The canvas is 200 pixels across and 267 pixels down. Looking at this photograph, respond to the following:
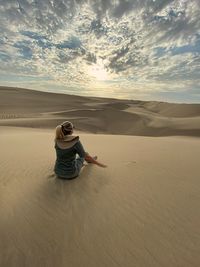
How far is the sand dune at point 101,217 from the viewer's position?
2398 mm

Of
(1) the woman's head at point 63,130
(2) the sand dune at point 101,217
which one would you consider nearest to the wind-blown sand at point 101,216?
(2) the sand dune at point 101,217

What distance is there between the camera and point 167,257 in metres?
2.35

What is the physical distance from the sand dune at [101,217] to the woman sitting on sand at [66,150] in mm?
178

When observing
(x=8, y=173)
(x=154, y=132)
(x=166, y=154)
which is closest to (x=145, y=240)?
(x=8, y=173)

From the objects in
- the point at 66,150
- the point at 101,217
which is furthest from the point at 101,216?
the point at 66,150

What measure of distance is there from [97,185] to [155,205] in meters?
1.11

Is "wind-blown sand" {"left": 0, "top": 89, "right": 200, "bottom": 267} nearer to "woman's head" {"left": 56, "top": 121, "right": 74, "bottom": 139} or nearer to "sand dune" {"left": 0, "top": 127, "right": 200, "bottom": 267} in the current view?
"sand dune" {"left": 0, "top": 127, "right": 200, "bottom": 267}

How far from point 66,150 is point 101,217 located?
138 centimetres

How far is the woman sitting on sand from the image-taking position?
12.8ft

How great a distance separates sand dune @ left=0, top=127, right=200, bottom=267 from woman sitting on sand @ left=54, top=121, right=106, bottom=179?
18 cm

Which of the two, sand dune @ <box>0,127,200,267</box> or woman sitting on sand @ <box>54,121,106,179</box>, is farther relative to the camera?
woman sitting on sand @ <box>54,121,106,179</box>

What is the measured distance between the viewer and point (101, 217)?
9.84 feet

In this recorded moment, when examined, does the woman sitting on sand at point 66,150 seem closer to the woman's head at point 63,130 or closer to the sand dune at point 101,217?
the woman's head at point 63,130

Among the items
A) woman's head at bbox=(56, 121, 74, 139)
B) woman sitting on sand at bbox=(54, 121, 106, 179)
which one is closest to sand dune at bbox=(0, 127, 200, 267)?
woman sitting on sand at bbox=(54, 121, 106, 179)
